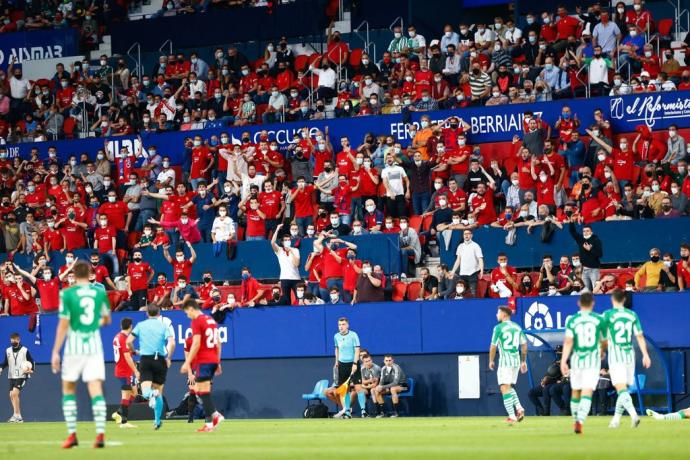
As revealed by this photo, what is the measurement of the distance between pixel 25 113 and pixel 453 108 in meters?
14.7

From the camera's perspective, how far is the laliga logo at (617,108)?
1303 inches

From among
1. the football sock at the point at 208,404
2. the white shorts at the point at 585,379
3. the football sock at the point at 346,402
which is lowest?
the football sock at the point at 346,402

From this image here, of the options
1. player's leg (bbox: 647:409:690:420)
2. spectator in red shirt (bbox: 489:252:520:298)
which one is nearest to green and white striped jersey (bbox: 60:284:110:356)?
player's leg (bbox: 647:409:690:420)

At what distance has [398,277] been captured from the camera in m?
31.6

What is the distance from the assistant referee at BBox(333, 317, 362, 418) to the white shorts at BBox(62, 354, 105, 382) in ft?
43.7

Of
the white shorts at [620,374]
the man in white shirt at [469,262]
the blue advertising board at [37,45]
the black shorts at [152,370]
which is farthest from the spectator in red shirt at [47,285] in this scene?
the white shorts at [620,374]

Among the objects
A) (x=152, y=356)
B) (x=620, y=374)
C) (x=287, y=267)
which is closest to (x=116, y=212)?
(x=287, y=267)

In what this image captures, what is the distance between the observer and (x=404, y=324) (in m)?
30.4

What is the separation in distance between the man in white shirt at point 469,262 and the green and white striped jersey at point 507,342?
7.25 metres

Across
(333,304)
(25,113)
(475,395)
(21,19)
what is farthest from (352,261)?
(21,19)

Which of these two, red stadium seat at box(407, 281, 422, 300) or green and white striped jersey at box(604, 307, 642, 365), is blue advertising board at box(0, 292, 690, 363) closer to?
red stadium seat at box(407, 281, 422, 300)

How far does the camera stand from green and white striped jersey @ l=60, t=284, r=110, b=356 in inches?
615

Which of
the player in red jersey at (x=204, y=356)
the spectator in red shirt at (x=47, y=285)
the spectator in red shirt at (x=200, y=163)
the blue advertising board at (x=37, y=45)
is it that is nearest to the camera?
the player in red jersey at (x=204, y=356)

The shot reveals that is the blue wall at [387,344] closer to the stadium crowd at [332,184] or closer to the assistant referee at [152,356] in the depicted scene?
the stadium crowd at [332,184]
